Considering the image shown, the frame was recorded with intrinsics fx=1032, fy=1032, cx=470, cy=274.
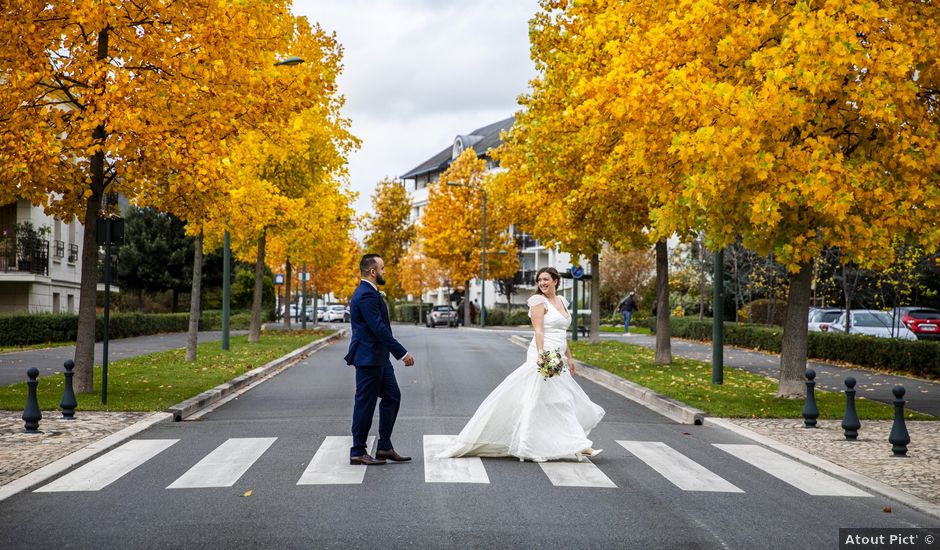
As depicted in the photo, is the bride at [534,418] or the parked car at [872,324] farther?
the parked car at [872,324]

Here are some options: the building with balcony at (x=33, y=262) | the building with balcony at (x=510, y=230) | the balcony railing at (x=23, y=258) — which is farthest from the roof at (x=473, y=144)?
the balcony railing at (x=23, y=258)

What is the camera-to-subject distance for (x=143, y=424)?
12.2m

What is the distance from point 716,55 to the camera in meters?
14.8

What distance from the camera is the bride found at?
9711 mm

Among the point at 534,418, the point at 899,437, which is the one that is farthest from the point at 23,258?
the point at 899,437

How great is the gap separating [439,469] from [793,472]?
10.7 ft

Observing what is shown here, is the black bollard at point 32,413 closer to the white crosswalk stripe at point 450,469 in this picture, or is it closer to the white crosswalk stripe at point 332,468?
the white crosswalk stripe at point 332,468

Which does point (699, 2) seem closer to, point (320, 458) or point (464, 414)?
point (464, 414)

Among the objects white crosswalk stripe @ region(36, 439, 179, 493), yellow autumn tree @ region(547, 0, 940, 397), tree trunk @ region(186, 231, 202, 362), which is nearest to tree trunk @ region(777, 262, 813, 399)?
yellow autumn tree @ region(547, 0, 940, 397)

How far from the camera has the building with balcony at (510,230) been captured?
80.0 meters

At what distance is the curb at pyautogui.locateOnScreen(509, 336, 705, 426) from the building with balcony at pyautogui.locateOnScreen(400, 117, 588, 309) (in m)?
45.5

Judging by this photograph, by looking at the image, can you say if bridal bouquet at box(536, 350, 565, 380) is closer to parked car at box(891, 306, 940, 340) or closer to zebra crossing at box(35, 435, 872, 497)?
zebra crossing at box(35, 435, 872, 497)

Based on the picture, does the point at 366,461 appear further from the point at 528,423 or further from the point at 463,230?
the point at 463,230

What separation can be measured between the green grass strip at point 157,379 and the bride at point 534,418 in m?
5.58
